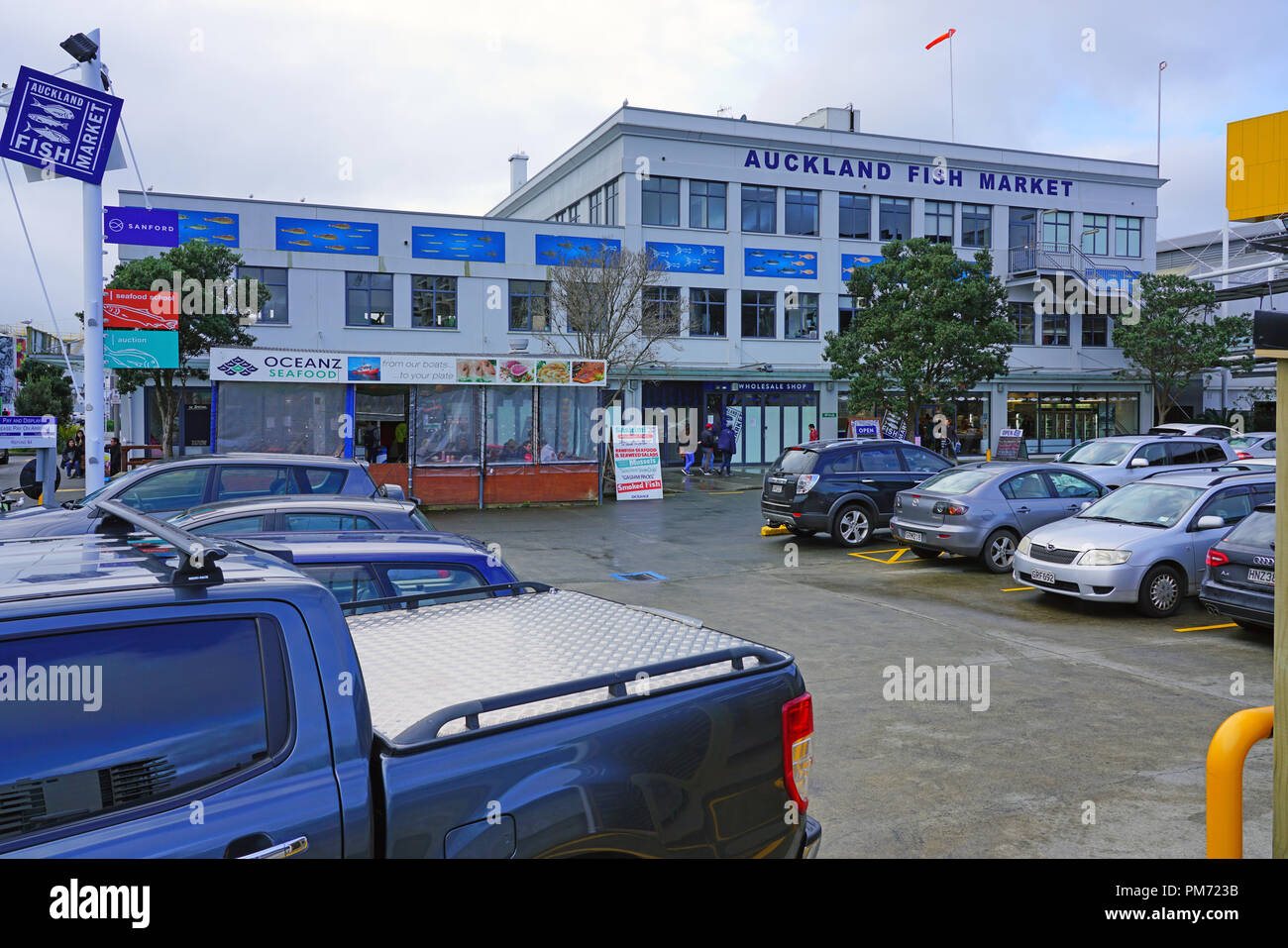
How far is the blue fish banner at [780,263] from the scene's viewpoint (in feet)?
130

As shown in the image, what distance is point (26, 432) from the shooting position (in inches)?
471

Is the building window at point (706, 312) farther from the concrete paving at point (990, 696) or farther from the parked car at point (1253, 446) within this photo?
the concrete paving at point (990, 696)

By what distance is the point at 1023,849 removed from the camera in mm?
4824

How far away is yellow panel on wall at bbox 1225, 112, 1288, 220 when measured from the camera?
3.89 m

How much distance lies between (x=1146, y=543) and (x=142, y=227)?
2529 cm

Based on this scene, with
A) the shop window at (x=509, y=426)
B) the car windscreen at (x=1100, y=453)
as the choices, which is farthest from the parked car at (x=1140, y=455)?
the shop window at (x=509, y=426)

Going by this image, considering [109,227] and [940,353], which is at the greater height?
[109,227]

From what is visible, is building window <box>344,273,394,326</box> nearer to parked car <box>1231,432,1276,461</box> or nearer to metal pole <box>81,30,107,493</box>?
metal pole <box>81,30,107,493</box>

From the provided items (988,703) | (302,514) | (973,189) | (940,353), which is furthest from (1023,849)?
(973,189)

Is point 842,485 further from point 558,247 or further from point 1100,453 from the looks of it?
point 558,247

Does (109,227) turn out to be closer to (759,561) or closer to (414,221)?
(414,221)

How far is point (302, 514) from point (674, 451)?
31.6 metres

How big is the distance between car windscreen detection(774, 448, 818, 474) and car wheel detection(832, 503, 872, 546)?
96 centimetres
